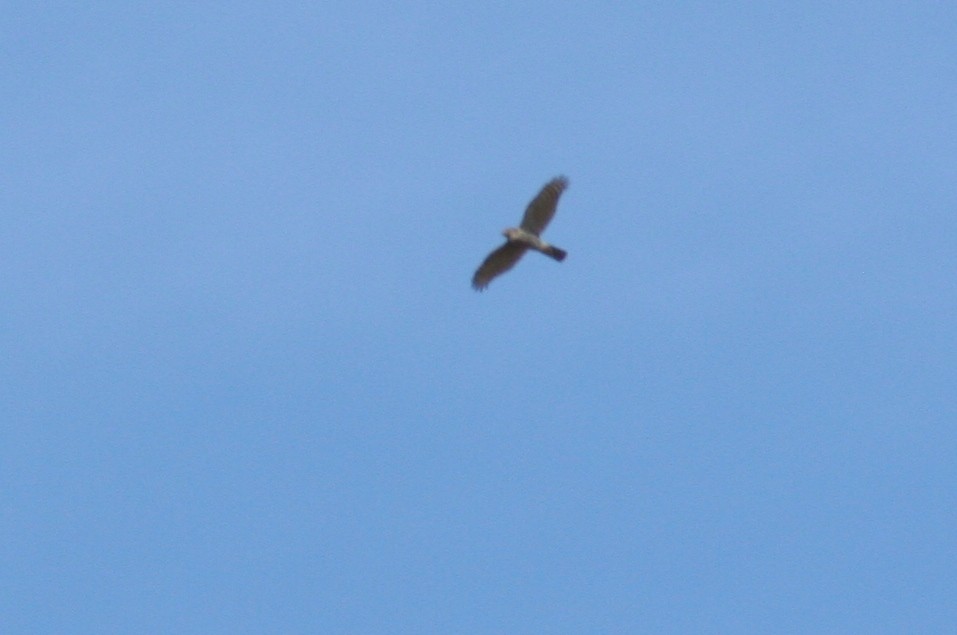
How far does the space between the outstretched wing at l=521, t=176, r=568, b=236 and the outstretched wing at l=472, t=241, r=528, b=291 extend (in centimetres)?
60

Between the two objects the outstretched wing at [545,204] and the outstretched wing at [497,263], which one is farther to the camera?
→ the outstretched wing at [497,263]

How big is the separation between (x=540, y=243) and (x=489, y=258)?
114 centimetres

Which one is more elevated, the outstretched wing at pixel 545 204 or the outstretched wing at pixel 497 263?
the outstretched wing at pixel 545 204

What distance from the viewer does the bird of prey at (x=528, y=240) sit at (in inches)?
4638

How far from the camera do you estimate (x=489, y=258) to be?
118 m

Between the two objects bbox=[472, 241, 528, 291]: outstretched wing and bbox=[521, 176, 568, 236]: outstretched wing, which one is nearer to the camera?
bbox=[521, 176, 568, 236]: outstretched wing

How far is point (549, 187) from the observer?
118 m

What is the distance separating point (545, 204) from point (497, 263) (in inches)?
65.6

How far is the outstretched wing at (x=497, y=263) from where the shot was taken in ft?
388

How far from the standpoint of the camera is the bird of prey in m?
118

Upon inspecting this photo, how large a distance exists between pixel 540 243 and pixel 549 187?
1212 millimetres

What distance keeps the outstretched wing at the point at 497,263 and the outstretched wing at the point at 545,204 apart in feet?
1.98

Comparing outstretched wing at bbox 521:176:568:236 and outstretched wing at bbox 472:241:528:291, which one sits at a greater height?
outstretched wing at bbox 521:176:568:236

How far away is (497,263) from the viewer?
118 m
